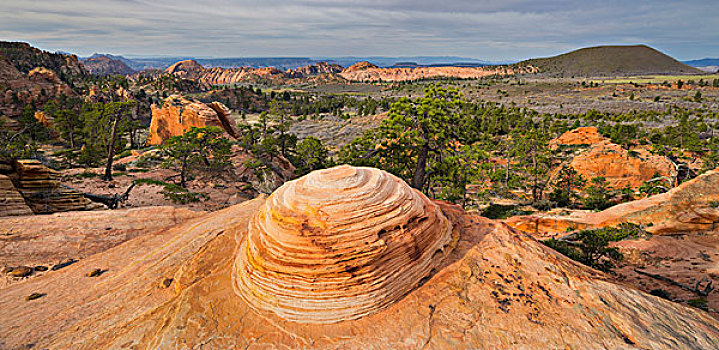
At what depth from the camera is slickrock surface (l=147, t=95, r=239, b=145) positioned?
132 feet

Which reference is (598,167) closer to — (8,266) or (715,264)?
(715,264)

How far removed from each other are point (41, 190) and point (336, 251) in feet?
62.2

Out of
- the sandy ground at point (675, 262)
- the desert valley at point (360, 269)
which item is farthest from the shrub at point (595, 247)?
the sandy ground at point (675, 262)

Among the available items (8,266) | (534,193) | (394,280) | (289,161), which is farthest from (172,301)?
(534,193)

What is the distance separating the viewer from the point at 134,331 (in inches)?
266

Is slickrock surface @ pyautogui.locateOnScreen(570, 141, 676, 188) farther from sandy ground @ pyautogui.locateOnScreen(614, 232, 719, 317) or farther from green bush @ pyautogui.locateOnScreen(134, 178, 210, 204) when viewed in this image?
green bush @ pyautogui.locateOnScreen(134, 178, 210, 204)

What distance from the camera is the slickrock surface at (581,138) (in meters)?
51.4

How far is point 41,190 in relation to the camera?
16.4 metres

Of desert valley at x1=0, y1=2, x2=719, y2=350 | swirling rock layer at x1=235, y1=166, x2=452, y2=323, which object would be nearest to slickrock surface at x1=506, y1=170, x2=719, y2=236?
desert valley at x1=0, y1=2, x2=719, y2=350

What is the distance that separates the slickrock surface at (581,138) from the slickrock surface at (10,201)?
60075mm

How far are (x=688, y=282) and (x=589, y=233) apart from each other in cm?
468

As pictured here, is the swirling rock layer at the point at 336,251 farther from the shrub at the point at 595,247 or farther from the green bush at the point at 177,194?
the green bush at the point at 177,194

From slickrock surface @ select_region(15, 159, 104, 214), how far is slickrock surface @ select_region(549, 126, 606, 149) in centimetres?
5869

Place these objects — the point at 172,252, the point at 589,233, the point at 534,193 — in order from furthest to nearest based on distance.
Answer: the point at 534,193
the point at 589,233
the point at 172,252
